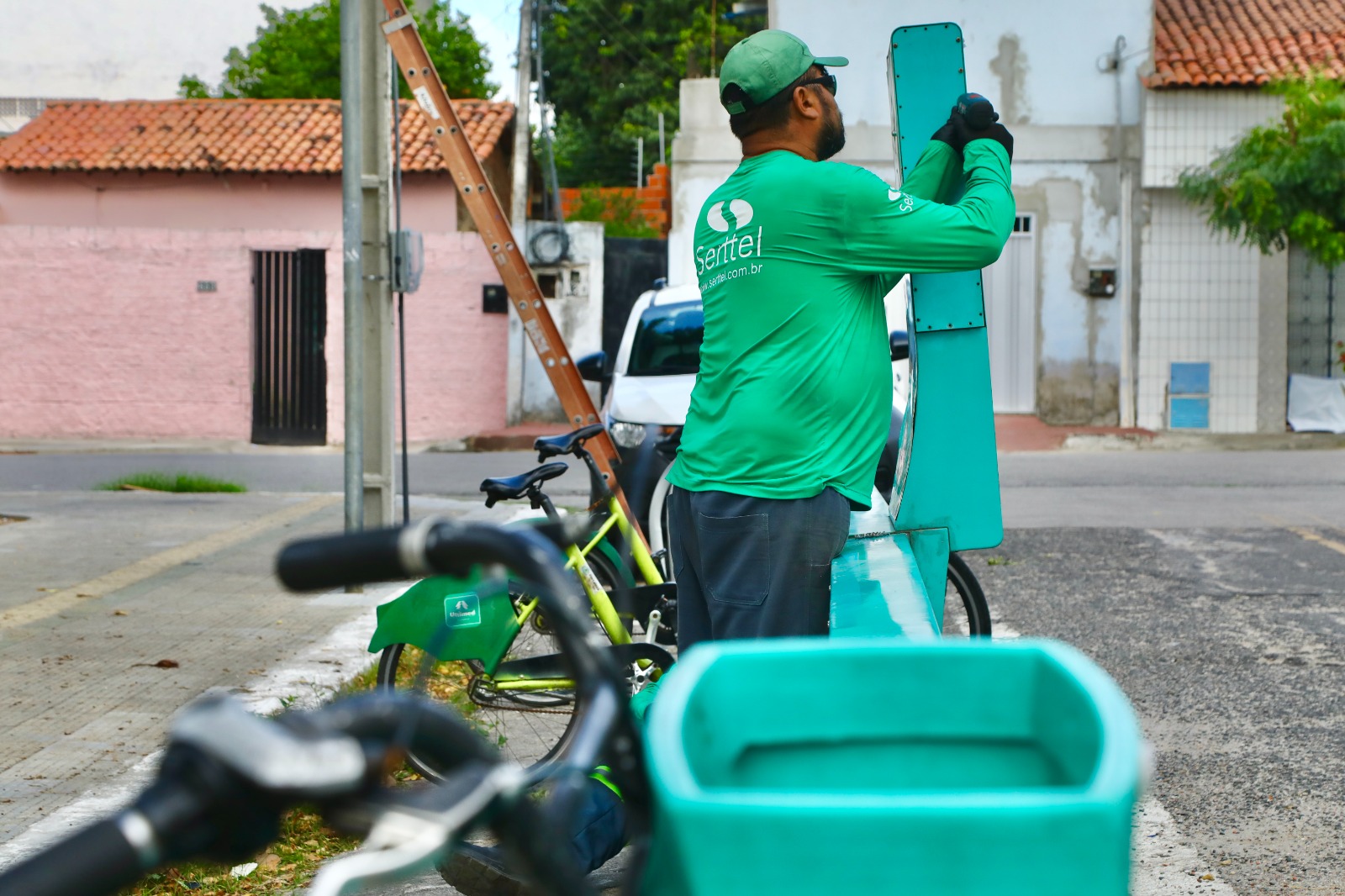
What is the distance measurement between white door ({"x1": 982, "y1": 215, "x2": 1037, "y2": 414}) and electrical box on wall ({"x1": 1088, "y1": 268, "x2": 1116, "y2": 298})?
2.55ft

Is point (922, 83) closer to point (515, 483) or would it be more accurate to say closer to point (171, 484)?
point (515, 483)

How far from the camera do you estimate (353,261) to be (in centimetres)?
765

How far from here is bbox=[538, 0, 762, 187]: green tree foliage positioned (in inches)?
1492

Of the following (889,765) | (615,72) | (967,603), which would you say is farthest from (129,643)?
(615,72)

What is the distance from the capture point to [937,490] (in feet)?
12.1

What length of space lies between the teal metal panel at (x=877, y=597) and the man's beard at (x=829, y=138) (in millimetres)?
830

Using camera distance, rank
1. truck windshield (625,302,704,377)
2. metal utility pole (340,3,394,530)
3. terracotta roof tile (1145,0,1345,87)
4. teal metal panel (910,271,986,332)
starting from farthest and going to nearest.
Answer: terracotta roof tile (1145,0,1345,87) < truck windshield (625,302,704,377) < metal utility pole (340,3,394,530) < teal metal panel (910,271,986,332)

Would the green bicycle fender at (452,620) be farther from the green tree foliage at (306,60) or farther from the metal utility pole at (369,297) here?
the green tree foliage at (306,60)

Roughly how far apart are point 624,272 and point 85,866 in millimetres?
21319

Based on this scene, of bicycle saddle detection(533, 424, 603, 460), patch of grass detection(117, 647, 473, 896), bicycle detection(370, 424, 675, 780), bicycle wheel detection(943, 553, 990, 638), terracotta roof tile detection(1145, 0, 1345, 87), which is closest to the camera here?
patch of grass detection(117, 647, 473, 896)

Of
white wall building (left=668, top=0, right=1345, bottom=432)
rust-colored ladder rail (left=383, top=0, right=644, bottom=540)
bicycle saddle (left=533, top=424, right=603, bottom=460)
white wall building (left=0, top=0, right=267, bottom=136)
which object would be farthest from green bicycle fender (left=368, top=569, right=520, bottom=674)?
white wall building (left=0, top=0, right=267, bottom=136)

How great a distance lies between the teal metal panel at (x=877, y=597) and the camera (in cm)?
271

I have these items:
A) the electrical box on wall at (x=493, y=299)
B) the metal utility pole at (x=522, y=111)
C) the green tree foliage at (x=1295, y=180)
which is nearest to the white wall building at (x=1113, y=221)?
the green tree foliage at (x=1295, y=180)

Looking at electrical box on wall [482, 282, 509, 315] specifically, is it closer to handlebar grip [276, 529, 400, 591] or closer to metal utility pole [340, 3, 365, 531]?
metal utility pole [340, 3, 365, 531]
